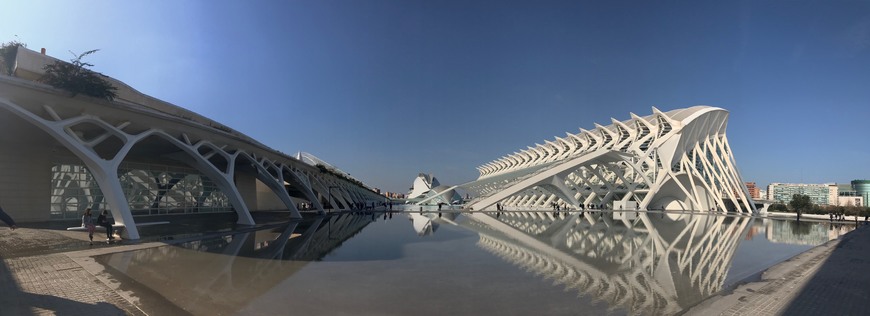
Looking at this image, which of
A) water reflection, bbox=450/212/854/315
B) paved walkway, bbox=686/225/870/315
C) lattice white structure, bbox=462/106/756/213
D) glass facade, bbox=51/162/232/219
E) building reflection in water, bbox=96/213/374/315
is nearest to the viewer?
paved walkway, bbox=686/225/870/315

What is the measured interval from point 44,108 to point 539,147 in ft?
203

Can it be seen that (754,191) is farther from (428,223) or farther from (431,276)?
(431,276)

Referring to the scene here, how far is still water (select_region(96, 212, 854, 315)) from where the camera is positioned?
19.8 feet

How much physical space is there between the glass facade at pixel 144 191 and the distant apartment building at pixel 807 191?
476 feet

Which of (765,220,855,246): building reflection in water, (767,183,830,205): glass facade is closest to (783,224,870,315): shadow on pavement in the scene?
(765,220,855,246): building reflection in water

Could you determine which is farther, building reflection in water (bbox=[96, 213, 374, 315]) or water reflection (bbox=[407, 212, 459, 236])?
water reflection (bbox=[407, 212, 459, 236])

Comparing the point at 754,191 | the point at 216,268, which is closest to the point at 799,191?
the point at 754,191

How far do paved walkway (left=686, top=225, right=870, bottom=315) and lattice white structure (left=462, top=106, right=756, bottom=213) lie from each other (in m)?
28.4

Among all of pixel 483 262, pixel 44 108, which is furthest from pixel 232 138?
pixel 483 262

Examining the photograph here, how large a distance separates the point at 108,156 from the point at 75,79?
1066 centimetres

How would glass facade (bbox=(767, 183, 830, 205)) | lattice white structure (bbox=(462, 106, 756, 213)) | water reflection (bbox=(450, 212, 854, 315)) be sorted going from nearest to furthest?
water reflection (bbox=(450, 212, 854, 315)), lattice white structure (bbox=(462, 106, 756, 213)), glass facade (bbox=(767, 183, 830, 205))

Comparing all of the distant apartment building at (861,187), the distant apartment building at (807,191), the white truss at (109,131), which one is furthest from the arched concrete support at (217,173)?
the distant apartment building at (861,187)

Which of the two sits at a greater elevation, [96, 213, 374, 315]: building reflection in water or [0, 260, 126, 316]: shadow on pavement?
[0, 260, 126, 316]: shadow on pavement

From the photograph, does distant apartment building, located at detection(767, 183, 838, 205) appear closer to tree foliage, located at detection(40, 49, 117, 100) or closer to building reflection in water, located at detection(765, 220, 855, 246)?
building reflection in water, located at detection(765, 220, 855, 246)
